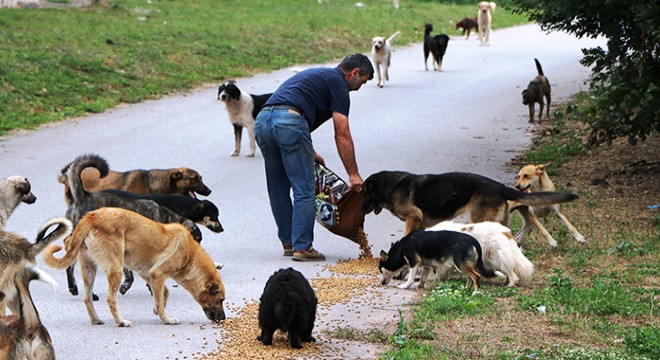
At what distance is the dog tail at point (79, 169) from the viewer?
9516 mm

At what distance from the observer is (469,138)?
1844 cm

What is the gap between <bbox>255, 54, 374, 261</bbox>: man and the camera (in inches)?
416

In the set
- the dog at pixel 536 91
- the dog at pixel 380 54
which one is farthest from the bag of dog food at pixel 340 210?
the dog at pixel 380 54

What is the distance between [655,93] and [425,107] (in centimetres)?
903

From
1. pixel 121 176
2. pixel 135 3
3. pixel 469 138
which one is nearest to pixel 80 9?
pixel 135 3

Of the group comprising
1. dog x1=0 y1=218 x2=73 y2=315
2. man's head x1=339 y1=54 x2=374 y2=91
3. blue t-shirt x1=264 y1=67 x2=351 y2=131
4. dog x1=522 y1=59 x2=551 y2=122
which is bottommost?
dog x1=522 y1=59 x2=551 y2=122

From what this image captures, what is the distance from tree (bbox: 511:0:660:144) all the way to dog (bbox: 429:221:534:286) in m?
3.88

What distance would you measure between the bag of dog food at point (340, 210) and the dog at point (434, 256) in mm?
1251

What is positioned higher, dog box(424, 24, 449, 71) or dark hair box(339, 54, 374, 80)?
dark hair box(339, 54, 374, 80)

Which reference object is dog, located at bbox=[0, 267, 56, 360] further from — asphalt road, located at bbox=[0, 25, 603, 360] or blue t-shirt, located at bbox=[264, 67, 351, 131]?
blue t-shirt, located at bbox=[264, 67, 351, 131]

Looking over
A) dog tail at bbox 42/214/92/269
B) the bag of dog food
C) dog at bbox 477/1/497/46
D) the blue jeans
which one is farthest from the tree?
dog at bbox 477/1/497/46

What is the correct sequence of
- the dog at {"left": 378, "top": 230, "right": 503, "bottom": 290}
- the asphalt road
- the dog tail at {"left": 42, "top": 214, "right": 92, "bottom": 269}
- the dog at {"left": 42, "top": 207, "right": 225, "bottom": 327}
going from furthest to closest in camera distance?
the dog at {"left": 378, "top": 230, "right": 503, "bottom": 290} → the asphalt road → the dog at {"left": 42, "top": 207, "right": 225, "bottom": 327} → the dog tail at {"left": 42, "top": 214, "right": 92, "bottom": 269}

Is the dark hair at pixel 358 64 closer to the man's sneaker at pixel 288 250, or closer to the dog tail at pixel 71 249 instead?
the man's sneaker at pixel 288 250

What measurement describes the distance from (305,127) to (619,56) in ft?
16.4
